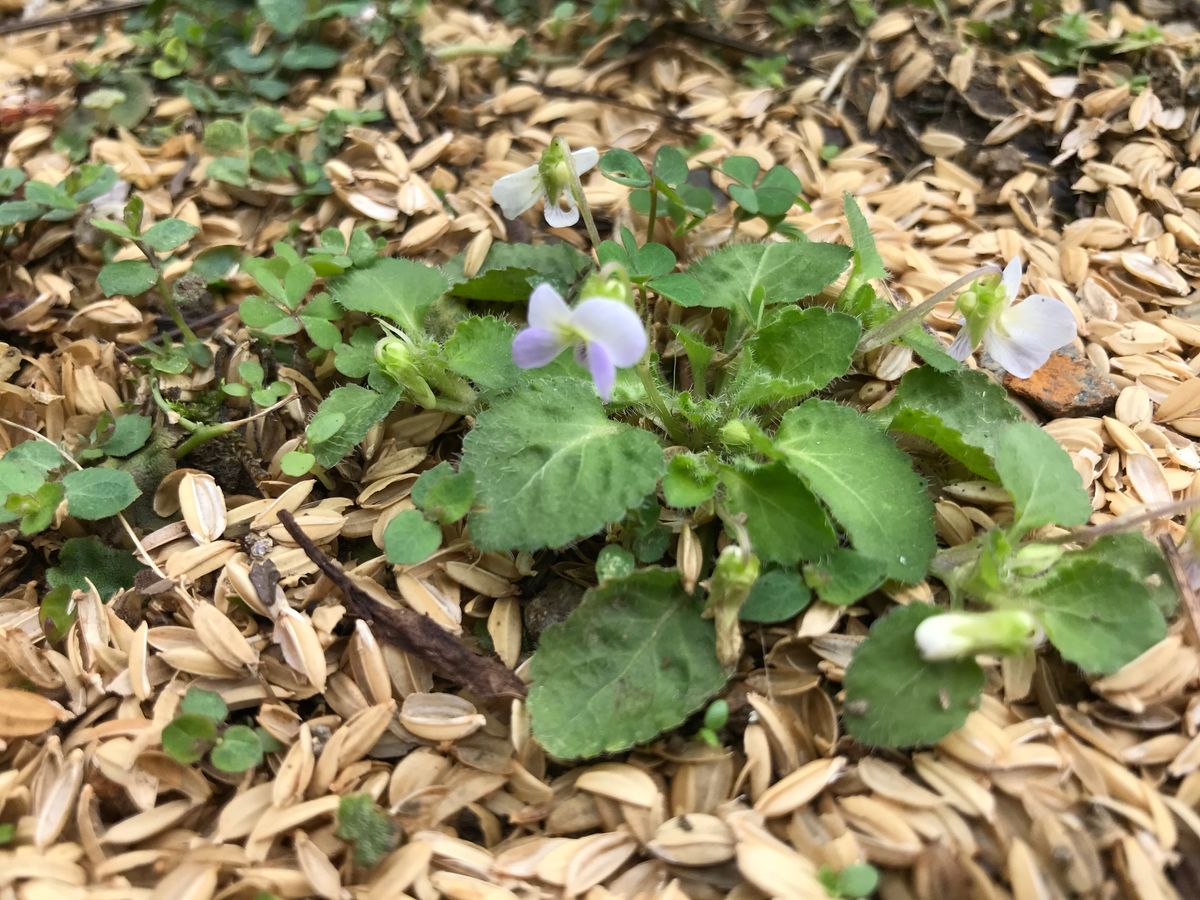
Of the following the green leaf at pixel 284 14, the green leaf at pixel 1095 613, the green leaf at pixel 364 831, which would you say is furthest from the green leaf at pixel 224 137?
the green leaf at pixel 1095 613

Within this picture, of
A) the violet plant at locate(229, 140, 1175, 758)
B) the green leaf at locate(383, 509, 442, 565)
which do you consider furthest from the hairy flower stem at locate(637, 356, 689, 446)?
the green leaf at locate(383, 509, 442, 565)

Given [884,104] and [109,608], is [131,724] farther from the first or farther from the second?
[884,104]

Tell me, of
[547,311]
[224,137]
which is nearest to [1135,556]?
[547,311]

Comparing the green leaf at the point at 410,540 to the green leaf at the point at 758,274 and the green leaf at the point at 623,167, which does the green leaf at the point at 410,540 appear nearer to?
the green leaf at the point at 758,274

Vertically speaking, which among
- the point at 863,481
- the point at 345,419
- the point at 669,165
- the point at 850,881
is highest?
the point at 669,165

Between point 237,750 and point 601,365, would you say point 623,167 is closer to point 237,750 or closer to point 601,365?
point 601,365
